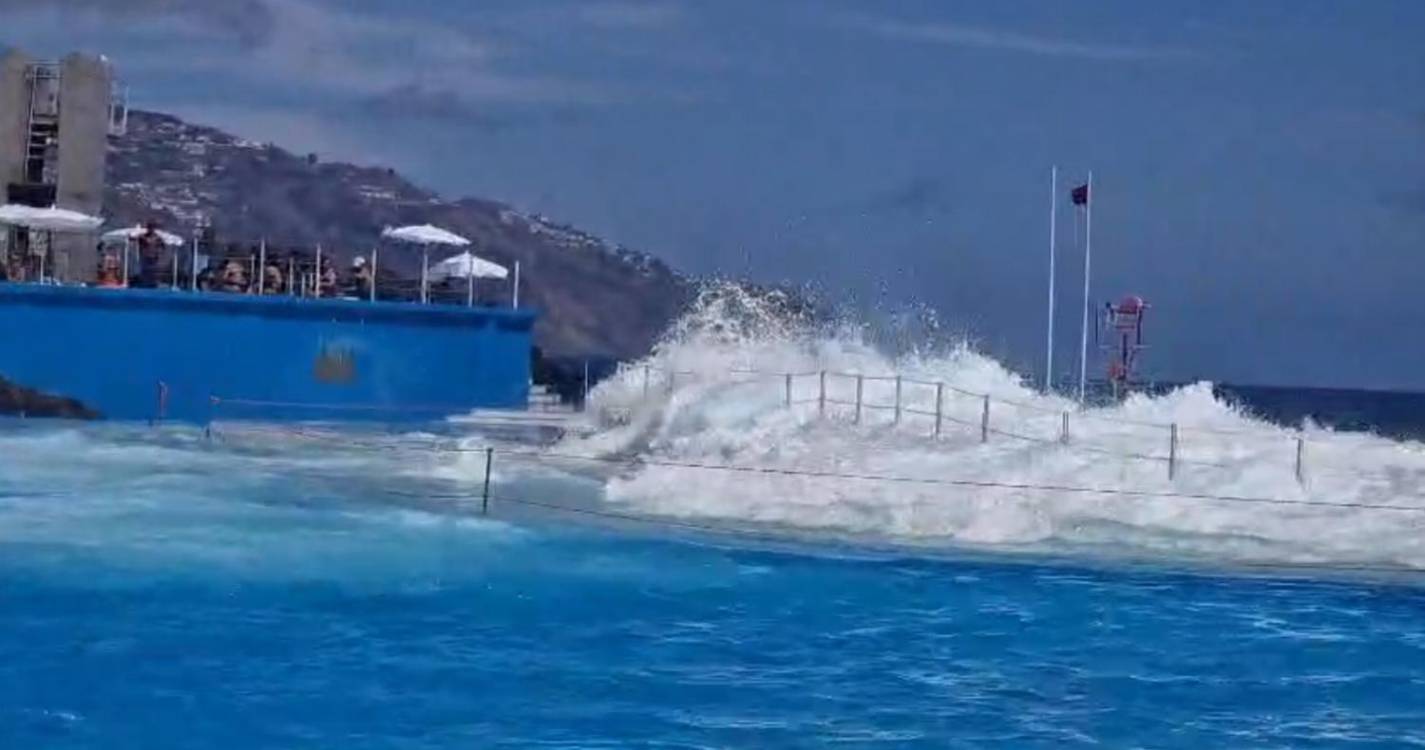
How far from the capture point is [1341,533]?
15547 mm

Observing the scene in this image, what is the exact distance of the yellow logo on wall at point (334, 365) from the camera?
29.8 metres

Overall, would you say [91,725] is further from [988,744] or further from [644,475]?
[644,475]

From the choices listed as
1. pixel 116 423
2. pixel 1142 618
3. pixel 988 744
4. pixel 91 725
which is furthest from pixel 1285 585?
pixel 116 423

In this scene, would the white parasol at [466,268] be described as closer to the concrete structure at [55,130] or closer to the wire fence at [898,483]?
the concrete structure at [55,130]

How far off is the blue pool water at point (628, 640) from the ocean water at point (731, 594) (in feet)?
0.10

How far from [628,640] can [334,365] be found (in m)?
20.6

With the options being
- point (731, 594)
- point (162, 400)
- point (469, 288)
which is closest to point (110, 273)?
point (162, 400)

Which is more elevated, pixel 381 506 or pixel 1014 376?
pixel 1014 376

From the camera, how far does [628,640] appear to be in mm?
10086

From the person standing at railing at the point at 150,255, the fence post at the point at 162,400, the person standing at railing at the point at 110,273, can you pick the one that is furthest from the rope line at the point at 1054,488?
the person standing at railing at the point at 150,255

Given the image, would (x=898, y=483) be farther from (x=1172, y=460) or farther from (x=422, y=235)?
(x=422, y=235)

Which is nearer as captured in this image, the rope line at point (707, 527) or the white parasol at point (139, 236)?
the rope line at point (707, 527)

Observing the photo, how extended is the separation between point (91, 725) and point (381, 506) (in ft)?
26.9

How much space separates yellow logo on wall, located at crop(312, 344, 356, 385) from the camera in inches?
1174
